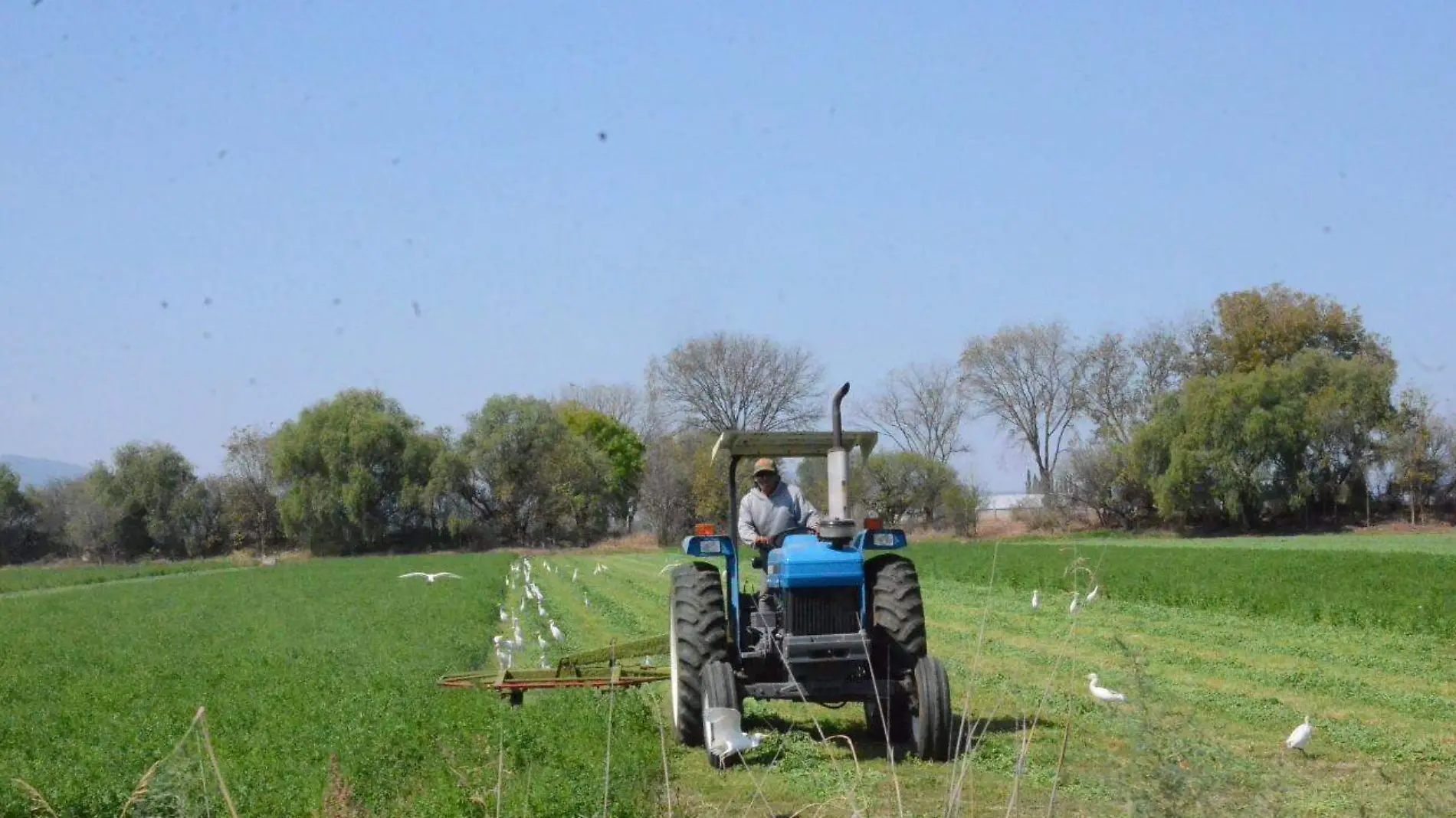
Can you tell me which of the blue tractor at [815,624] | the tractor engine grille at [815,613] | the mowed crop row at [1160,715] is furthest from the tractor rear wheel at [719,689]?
Answer: the tractor engine grille at [815,613]

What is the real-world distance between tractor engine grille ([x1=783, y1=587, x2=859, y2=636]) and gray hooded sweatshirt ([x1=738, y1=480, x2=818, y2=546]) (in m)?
0.65

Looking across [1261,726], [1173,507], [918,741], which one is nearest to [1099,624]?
[1261,726]

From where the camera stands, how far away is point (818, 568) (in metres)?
8.71

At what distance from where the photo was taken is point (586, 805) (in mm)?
6359

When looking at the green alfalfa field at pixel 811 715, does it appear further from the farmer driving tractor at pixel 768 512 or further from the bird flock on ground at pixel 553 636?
the farmer driving tractor at pixel 768 512

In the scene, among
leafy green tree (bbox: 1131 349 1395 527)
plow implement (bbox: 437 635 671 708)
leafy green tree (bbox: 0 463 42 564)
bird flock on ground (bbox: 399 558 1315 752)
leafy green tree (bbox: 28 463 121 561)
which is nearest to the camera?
bird flock on ground (bbox: 399 558 1315 752)

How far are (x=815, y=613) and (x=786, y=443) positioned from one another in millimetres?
1262

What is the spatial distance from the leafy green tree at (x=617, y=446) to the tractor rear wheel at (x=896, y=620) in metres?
68.8

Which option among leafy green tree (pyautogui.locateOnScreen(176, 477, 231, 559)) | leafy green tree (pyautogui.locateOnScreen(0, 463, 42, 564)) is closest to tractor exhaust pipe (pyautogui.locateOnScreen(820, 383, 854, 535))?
leafy green tree (pyautogui.locateOnScreen(176, 477, 231, 559))

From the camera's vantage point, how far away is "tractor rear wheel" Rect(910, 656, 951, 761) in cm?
817

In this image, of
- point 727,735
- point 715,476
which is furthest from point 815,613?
point 715,476

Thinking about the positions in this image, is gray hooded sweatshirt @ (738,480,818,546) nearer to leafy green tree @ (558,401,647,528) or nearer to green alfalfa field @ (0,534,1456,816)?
green alfalfa field @ (0,534,1456,816)

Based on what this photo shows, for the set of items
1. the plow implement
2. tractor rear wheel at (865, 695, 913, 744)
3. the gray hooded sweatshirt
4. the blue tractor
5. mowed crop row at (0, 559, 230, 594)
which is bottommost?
mowed crop row at (0, 559, 230, 594)

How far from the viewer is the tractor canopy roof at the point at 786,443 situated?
30.5 feet
